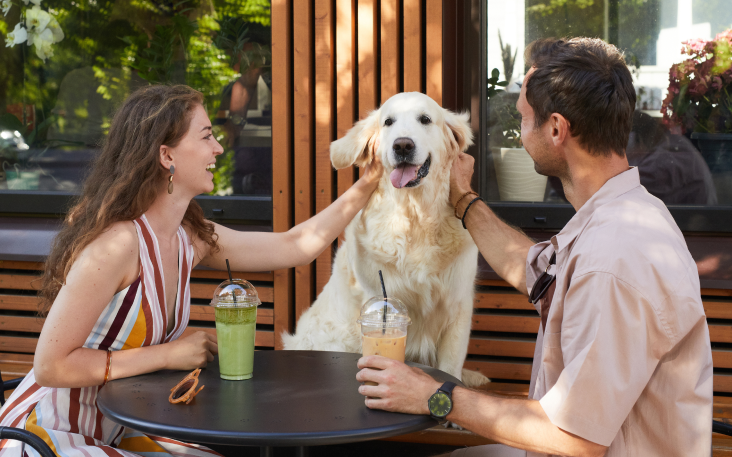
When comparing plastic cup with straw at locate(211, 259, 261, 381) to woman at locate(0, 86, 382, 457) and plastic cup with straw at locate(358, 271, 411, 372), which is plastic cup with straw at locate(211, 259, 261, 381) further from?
plastic cup with straw at locate(358, 271, 411, 372)

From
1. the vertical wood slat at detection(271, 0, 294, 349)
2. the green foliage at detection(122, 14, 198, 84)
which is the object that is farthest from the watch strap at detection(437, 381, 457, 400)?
the green foliage at detection(122, 14, 198, 84)

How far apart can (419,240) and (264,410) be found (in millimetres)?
1169

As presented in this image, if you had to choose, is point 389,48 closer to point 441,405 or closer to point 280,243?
point 280,243

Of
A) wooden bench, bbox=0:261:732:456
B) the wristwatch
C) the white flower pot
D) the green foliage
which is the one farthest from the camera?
the green foliage

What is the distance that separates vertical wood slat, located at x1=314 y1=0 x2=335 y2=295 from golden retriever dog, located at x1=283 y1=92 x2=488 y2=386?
0.77 m

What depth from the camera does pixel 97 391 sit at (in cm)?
173

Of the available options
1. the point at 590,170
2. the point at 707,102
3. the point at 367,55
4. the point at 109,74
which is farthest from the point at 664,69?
the point at 109,74

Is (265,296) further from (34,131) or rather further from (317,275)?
(34,131)

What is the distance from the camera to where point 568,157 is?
60.1 inches

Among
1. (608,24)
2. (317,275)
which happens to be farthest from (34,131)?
(608,24)

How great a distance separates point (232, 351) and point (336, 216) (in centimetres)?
82

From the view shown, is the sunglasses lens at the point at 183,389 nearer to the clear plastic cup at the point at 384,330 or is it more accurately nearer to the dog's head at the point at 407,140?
the clear plastic cup at the point at 384,330

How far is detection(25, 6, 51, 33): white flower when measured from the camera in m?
4.13

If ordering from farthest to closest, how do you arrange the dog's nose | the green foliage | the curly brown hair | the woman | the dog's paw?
the green foliage → the dog's paw → the dog's nose → the curly brown hair → the woman
